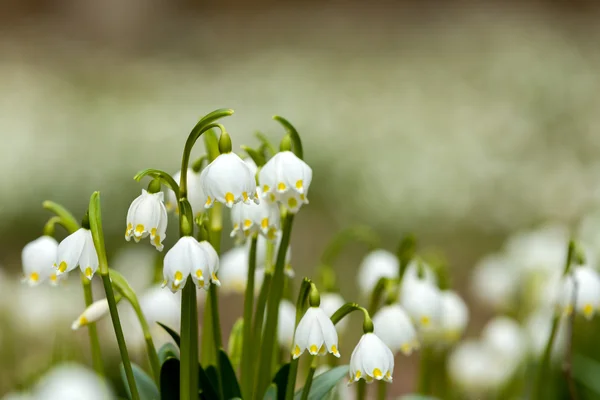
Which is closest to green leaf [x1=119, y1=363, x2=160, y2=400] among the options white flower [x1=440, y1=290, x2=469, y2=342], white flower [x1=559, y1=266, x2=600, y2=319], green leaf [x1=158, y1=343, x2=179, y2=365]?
green leaf [x1=158, y1=343, x2=179, y2=365]

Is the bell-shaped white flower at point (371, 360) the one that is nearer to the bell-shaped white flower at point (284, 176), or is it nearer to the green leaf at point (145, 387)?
the bell-shaped white flower at point (284, 176)

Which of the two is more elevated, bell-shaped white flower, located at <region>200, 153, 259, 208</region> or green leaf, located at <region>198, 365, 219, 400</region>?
bell-shaped white flower, located at <region>200, 153, 259, 208</region>

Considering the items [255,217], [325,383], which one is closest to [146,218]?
[255,217]

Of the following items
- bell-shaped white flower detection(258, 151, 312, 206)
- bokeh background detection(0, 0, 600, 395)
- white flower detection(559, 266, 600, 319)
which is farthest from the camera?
bokeh background detection(0, 0, 600, 395)

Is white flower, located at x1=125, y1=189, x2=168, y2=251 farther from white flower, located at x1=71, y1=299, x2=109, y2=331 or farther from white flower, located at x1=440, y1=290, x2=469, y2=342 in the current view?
white flower, located at x1=440, y1=290, x2=469, y2=342

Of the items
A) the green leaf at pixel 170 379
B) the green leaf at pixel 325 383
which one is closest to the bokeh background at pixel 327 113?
the green leaf at pixel 170 379

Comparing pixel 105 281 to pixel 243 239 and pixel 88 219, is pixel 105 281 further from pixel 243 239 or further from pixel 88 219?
pixel 243 239
